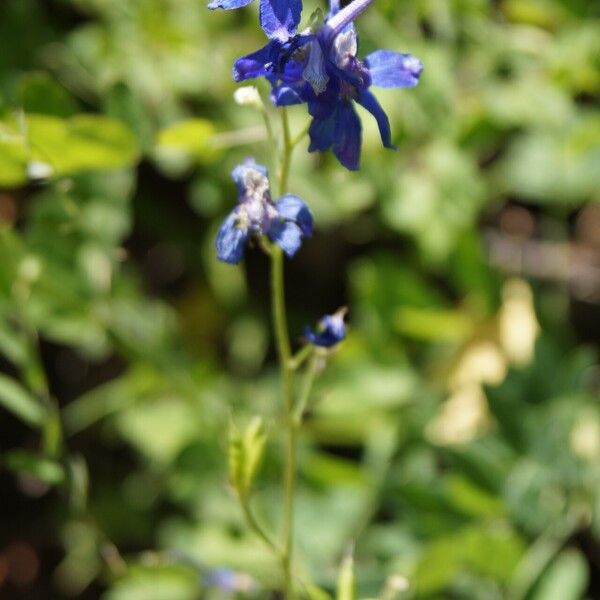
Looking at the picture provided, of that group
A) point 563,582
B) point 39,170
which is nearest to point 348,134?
point 39,170

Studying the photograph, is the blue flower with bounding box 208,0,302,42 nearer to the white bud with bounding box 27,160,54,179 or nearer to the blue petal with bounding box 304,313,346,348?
the blue petal with bounding box 304,313,346,348

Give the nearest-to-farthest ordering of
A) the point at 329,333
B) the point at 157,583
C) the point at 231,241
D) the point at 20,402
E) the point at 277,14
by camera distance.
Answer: the point at 277,14
the point at 231,241
the point at 329,333
the point at 20,402
the point at 157,583

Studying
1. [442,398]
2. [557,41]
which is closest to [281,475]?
[442,398]

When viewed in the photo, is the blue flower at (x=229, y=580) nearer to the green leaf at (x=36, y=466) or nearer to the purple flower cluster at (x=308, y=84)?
the green leaf at (x=36, y=466)

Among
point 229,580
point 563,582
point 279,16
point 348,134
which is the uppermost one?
point 279,16

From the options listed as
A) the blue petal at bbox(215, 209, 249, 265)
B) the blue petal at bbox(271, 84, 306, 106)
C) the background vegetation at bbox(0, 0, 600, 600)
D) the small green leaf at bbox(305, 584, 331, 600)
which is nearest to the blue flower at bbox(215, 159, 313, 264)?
the blue petal at bbox(215, 209, 249, 265)

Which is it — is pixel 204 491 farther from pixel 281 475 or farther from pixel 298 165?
pixel 298 165

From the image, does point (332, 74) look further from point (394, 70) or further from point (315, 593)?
Result: point (315, 593)
